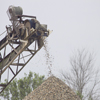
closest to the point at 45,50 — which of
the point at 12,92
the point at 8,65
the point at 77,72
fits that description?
the point at 8,65

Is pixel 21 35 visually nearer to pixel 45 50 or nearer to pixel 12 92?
pixel 45 50

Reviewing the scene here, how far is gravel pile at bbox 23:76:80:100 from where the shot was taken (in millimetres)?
16402

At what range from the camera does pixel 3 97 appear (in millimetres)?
30047

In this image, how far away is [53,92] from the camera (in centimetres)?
1675

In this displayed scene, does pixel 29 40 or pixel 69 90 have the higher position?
pixel 29 40

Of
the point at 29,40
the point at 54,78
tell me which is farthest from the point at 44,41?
the point at 54,78

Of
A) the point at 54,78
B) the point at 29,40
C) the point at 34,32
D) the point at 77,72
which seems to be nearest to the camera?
the point at 34,32

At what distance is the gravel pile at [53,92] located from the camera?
16.4 metres

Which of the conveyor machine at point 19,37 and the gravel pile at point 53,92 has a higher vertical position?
the conveyor machine at point 19,37

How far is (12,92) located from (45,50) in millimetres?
17917

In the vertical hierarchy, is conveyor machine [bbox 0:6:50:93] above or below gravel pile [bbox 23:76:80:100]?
above

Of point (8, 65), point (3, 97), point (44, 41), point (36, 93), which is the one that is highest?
point (44, 41)

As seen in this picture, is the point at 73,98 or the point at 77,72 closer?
the point at 73,98

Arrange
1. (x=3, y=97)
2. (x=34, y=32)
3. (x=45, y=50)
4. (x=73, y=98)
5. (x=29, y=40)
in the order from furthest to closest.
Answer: (x=3, y=97) < (x=73, y=98) < (x=45, y=50) < (x=29, y=40) < (x=34, y=32)
